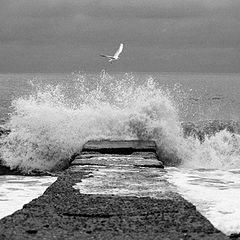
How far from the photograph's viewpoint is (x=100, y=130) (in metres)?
10.8

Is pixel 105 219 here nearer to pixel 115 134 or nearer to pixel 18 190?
pixel 18 190

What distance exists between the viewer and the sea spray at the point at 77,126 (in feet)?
33.4

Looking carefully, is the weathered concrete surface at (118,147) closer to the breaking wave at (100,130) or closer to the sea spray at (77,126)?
the breaking wave at (100,130)

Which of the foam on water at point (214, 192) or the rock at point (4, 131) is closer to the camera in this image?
the foam on water at point (214, 192)

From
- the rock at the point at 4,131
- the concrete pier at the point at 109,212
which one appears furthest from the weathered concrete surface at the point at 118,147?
the concrete pier at the point at 109,212

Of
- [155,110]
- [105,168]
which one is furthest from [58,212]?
[155,110]

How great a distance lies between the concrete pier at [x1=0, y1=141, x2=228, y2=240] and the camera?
323 centimetres

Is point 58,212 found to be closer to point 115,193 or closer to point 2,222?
point 2,222

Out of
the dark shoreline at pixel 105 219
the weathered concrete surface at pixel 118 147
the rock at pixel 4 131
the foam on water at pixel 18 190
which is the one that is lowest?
the foam on water at pixel 18 190

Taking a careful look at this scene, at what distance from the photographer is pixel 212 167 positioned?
10.3 meters

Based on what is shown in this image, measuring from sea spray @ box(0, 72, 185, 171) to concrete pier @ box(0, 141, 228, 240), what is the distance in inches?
175

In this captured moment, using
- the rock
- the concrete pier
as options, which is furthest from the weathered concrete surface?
the concrete pier

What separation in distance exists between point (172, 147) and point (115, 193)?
637 cm

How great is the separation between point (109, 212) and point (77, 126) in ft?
23.3
